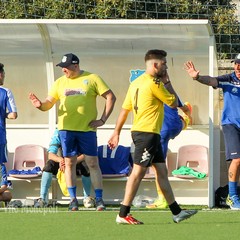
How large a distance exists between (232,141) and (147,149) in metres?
2.80

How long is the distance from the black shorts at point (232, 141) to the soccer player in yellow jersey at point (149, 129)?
245 centimetres

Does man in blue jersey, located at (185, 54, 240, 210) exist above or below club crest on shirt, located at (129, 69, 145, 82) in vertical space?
below

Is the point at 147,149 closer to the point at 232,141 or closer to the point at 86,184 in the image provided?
the point at 232,141

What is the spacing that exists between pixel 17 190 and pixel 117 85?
2.28m

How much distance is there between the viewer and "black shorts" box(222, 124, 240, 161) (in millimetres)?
13031

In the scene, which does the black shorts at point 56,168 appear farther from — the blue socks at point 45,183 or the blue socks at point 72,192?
the blue socks at point 72,192

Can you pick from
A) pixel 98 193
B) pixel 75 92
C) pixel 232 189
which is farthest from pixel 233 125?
pixel 75 92

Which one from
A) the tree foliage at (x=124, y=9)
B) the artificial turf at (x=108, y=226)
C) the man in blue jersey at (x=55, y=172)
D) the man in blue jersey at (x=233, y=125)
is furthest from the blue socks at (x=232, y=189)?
the tree foliage at (x=124, y=9)

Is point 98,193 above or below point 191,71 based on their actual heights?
below

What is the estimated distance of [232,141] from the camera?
13.1m

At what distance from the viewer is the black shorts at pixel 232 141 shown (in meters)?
13.0

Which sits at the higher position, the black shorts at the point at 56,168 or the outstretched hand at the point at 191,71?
the outstretched hand at the point at 191,71

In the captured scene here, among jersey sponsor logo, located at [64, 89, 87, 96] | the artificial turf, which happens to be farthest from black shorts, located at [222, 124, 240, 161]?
jersey sponsor logo, located at [64, 89, 87, 96]

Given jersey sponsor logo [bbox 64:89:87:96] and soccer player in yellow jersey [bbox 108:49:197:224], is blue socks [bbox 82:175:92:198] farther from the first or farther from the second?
soccer player in yellow jersey [bbox 108:49:197:224]
